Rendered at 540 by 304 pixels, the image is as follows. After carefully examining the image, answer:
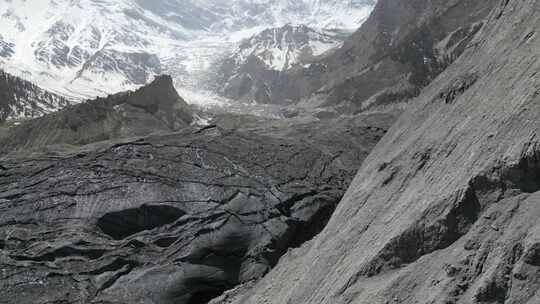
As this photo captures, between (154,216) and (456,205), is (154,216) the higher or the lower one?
the lower one

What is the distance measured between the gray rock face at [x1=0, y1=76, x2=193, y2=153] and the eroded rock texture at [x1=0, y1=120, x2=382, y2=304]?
80.0 metres

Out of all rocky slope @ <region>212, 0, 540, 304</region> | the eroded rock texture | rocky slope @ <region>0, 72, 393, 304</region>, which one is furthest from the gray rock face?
rocky slope @ <region>212, 0, 540, 304</region>

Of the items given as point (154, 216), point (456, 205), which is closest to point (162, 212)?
point (154, 216)

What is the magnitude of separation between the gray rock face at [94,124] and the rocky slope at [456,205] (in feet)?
321

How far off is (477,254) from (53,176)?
29.4 m

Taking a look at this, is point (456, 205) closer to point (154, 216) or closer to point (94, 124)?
point (154, 216)

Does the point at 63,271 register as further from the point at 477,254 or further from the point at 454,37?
the point at 454,37

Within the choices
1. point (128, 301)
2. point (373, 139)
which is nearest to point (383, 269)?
point (128, 301)

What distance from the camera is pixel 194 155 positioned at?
41.2 m

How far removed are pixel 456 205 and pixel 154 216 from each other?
22.8m

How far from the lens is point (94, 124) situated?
424 ft

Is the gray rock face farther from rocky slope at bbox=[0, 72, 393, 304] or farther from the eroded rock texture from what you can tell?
the eroded rock texture

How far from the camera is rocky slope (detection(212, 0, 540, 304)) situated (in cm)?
1539

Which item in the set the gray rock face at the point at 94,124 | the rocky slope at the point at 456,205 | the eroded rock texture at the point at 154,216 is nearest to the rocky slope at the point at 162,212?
the eroded rock texture at the point at 154,216
